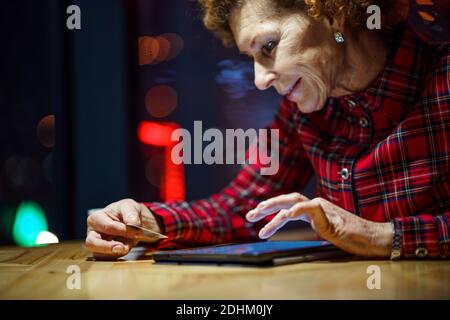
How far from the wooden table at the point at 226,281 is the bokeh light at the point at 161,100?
0.99m

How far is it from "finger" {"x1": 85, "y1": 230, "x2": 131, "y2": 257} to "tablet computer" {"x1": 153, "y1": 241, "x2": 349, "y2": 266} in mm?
128

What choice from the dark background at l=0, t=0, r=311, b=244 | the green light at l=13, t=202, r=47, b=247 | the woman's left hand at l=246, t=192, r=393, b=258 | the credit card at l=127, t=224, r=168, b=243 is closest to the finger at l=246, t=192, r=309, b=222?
the woman's left hand at l=246, t=192, r=393, b=258

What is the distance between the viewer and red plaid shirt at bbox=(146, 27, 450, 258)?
1323 mm

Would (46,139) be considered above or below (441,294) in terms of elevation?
above

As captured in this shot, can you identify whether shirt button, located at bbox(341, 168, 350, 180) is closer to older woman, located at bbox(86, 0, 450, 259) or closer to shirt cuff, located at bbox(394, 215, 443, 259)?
older woman, located at bbox(86, 0, 450, 259)

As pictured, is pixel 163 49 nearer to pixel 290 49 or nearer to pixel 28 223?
pixel 28 223

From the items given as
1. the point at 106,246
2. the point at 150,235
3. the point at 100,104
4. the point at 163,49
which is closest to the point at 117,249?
the point at 106,246

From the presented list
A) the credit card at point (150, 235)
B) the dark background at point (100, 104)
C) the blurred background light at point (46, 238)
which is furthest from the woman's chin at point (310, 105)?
the blurred background light at point (46, 238)

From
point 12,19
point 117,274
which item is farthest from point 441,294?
point 12,19

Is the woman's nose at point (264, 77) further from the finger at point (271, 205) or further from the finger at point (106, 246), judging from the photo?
the finger at point (106, 246)

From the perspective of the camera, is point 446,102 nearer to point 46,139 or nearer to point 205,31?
point 205,31

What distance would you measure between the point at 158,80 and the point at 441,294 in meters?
1.52

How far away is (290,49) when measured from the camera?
1.41 metres
